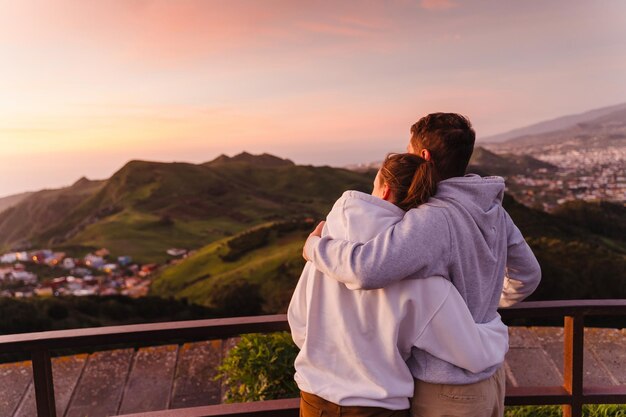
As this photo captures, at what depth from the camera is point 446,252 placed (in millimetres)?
1372

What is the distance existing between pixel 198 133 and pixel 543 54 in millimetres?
3293

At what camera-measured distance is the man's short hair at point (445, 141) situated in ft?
4.75

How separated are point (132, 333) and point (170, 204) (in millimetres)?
4002

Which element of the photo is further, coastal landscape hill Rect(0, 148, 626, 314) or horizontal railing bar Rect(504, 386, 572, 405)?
coastal landscape hill Rect(0, 148, 626, 314)

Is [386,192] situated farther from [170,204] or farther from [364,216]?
[170,204]

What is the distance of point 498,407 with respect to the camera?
1558 mm

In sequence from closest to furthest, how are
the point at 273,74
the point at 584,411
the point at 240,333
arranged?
the point at 240,333
the point at 584,411
the point at 273,74

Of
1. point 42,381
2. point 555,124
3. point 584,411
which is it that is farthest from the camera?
point 555,124

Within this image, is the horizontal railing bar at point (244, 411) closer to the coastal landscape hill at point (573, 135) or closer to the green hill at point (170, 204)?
the green hill at point (170, 204)

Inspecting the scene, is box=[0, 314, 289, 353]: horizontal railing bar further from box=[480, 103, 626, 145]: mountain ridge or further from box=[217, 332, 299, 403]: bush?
box=[480, 103, 626, 145]: mountain ridge

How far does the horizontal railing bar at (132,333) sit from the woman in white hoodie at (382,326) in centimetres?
35

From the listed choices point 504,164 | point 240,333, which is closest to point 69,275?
point 240,333

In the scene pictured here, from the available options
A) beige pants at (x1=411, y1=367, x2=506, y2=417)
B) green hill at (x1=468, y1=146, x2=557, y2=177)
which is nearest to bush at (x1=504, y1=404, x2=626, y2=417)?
beige pants at (x1=411, y1=367, x2=506, y2=417)

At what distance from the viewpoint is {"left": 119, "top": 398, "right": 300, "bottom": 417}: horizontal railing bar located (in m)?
1.76
